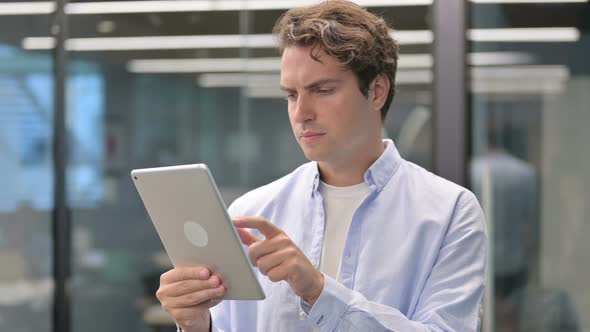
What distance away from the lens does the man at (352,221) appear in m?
Answer: 1.76

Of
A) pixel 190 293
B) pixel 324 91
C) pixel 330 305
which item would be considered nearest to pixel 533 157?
pixel 324 91

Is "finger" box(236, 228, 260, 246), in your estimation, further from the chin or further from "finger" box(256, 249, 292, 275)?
the chin

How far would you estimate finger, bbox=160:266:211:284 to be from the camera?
1.72 metres

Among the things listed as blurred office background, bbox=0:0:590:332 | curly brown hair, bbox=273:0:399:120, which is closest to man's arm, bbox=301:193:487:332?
curly brown hair, bbox=273:0:399:120

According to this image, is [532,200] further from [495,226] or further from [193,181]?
[193,181]

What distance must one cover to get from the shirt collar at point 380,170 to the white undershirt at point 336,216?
2cm

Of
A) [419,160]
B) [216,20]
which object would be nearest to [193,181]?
[419,160]

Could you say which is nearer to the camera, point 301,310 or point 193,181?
point 193,181

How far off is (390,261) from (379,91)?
38 cm

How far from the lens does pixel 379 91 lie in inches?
79.0

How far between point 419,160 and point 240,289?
2.04 metres

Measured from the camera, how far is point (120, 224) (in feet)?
13.5

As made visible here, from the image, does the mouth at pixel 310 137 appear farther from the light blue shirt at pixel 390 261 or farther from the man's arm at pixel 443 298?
the man's arm at pixel 443 298

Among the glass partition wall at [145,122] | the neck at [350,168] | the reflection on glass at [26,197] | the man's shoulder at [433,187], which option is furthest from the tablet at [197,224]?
the reflection on glass at [26,197]
